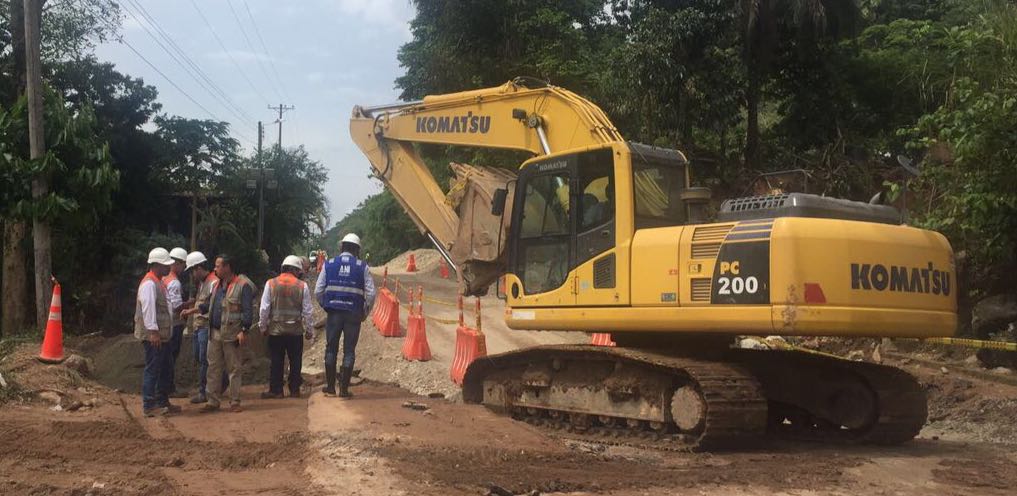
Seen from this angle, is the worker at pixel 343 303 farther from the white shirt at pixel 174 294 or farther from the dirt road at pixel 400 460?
the white shirt at pixel 174 294

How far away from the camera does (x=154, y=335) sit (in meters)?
8.43

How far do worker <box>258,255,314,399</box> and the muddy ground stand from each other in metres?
0.48

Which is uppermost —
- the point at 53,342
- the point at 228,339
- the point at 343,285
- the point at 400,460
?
the point at 343,285

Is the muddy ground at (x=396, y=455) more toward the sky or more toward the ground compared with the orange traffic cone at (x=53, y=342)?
more toward the ground

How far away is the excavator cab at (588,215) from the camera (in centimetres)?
787

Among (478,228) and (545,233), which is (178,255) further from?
(545,233)

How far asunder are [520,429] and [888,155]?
14.4 metres

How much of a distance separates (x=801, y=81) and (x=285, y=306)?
1594 centimetres

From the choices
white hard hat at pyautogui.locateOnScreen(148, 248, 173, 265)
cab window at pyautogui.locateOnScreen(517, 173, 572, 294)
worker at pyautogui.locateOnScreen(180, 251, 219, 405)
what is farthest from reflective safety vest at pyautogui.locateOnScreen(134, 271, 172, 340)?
cab window at pyautogui.locateOnScreen(517, 173, 572, 294)

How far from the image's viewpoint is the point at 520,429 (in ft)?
26.4

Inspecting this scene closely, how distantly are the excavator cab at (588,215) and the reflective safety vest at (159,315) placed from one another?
3428mm

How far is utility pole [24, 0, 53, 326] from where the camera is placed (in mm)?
12977

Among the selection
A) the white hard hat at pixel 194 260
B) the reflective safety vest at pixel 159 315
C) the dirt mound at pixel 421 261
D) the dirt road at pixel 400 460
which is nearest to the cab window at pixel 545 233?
the dirt road at pixel 400 460

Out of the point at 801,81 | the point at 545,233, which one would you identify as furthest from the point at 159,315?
the point at 801,81
